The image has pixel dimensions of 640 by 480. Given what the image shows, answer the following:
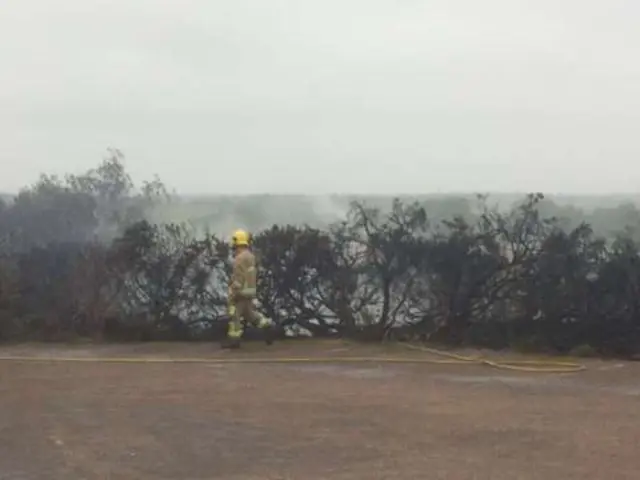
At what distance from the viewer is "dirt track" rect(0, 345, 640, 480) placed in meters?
8.59

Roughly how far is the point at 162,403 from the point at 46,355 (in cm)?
456

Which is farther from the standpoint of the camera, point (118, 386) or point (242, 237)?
point (242, 237)

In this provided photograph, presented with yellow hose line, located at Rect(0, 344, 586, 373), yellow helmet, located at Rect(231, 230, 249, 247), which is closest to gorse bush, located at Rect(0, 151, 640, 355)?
yellow helmet, located at Rect(231, 230, 249, 247)

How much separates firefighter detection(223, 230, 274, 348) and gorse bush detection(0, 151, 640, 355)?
0.84m

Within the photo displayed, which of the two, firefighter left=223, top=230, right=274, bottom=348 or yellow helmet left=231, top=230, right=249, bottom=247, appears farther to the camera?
yellow helmet left=231, top=230, right=249, bottom=247

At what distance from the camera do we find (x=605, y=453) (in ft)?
29.7

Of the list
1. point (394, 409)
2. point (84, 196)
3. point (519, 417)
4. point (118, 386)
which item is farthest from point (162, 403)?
point (84, 196)

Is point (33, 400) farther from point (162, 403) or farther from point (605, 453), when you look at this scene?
point (605, 453)

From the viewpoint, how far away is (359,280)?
16969mm

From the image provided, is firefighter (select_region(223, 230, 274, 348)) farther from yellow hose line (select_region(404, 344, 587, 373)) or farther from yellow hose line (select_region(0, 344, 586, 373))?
yellow hose line (select_region(404, 344, 587, 373))

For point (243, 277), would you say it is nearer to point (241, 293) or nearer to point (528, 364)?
point (241, 293)

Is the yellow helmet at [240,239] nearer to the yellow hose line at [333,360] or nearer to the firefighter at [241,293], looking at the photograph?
the firefighter at [241,293]

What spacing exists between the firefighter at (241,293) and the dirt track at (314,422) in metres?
1.73

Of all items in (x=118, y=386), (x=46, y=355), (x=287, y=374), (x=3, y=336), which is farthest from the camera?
(x=3, y=336)
